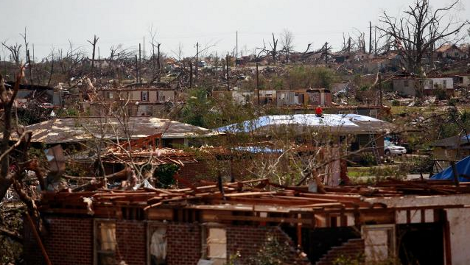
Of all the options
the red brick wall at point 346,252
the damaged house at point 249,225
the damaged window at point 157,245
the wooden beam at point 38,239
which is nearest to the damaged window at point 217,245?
the damaged house at point 249,225

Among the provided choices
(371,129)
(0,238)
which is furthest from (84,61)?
(0,238)

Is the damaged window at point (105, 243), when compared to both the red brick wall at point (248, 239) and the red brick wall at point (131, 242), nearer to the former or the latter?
the red brick wall at point (131, 242)

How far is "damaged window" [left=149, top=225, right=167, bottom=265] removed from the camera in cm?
1359

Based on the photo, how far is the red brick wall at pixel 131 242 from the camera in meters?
13.7

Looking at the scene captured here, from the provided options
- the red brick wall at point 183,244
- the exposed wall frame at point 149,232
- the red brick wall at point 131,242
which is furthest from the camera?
the red brick wall at point 131,242

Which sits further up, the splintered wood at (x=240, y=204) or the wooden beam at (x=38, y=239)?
the splintered wood at (x=240, y=204)

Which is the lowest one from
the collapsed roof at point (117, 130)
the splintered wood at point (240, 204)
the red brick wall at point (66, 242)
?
the red brick wall at point (66, 242)

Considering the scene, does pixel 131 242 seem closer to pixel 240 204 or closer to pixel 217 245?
pixel 217 245

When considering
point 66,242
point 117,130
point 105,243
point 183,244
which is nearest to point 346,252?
point 183,244

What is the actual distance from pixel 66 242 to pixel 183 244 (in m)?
2.31

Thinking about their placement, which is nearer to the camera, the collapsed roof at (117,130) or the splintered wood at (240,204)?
the splintered wood at (240,204)

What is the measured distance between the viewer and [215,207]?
510 inches

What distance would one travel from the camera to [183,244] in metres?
13.4

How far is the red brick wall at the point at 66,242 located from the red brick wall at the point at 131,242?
2.12ft
